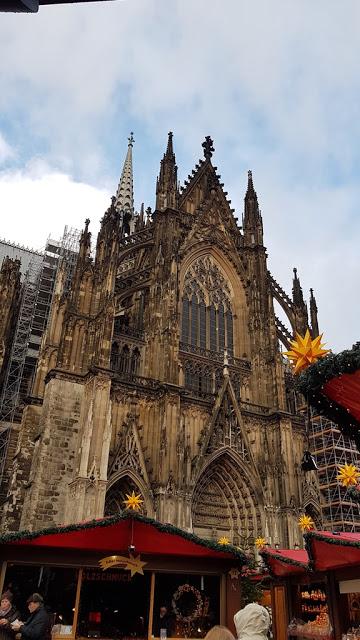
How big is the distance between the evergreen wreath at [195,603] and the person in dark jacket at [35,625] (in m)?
3.60

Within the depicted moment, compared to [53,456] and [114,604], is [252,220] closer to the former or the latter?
[53,456]

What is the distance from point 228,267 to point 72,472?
1424 cm

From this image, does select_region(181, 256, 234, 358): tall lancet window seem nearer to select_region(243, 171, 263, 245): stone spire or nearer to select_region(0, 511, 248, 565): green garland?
select_region(243, 171, 263, 245): stone spire

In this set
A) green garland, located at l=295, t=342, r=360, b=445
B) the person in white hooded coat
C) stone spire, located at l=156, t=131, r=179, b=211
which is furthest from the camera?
stone spire, located at l=156, t=131, r=179, b=211

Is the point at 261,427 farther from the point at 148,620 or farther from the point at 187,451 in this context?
the point at 148,620

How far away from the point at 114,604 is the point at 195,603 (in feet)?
4.79

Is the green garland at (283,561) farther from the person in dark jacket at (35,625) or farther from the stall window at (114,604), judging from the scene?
the person in dark jacket at (35,625)

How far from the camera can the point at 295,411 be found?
25.3 meters

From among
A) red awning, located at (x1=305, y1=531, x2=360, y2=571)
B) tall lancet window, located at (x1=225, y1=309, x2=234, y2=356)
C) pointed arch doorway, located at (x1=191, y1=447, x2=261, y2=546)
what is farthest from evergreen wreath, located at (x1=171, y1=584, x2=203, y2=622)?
tall lancet window, located at (x1=225, y1=309, x2=234, y2=356)

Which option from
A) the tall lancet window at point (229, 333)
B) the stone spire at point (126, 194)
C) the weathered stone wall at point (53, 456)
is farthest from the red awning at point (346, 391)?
the stone spire at point (126, 194)

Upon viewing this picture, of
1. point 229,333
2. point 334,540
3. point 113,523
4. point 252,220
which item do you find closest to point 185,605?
point 113,523

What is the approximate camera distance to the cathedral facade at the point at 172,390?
1820 centimetres

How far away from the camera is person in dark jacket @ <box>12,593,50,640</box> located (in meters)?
5.97

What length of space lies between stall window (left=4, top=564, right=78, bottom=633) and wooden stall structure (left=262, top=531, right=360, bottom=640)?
13.7 ft
